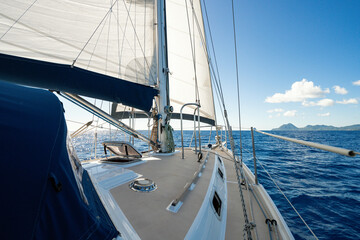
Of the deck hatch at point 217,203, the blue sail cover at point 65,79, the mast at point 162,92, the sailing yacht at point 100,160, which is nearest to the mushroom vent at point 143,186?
the sailing yacht at point 100,160

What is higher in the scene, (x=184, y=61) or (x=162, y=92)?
(x=184, y=61)

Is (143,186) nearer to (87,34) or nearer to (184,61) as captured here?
(87,34)

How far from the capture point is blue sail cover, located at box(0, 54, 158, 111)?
196 cm

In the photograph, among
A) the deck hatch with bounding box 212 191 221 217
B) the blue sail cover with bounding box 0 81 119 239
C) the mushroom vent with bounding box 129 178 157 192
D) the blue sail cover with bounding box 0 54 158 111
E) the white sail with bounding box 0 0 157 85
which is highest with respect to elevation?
the white sail with bounding box 0 0 157 85

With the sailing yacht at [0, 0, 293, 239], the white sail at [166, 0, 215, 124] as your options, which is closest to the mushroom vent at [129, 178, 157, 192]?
the sailing yacht at [0, 0, 293, 239]

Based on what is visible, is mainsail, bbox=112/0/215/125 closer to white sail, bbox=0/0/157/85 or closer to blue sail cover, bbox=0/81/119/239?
white sail, bbox=0/0/157/85

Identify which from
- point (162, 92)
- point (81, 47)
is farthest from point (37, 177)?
point (162, 92)

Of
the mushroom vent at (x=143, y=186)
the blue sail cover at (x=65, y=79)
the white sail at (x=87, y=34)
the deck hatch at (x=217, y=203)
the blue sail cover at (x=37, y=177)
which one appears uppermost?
the white sail at (x=87, y=34)

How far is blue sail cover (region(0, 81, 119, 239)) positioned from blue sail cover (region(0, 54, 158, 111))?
1.47 metres

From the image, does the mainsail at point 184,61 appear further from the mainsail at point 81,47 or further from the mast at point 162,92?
the mainsail at point 81,47

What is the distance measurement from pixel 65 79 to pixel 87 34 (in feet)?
4.40

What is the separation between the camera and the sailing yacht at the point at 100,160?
71 cm

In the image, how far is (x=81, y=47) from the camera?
2.88m

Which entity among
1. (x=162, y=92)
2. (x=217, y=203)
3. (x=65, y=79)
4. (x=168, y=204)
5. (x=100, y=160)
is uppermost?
(x=162, y=92)
